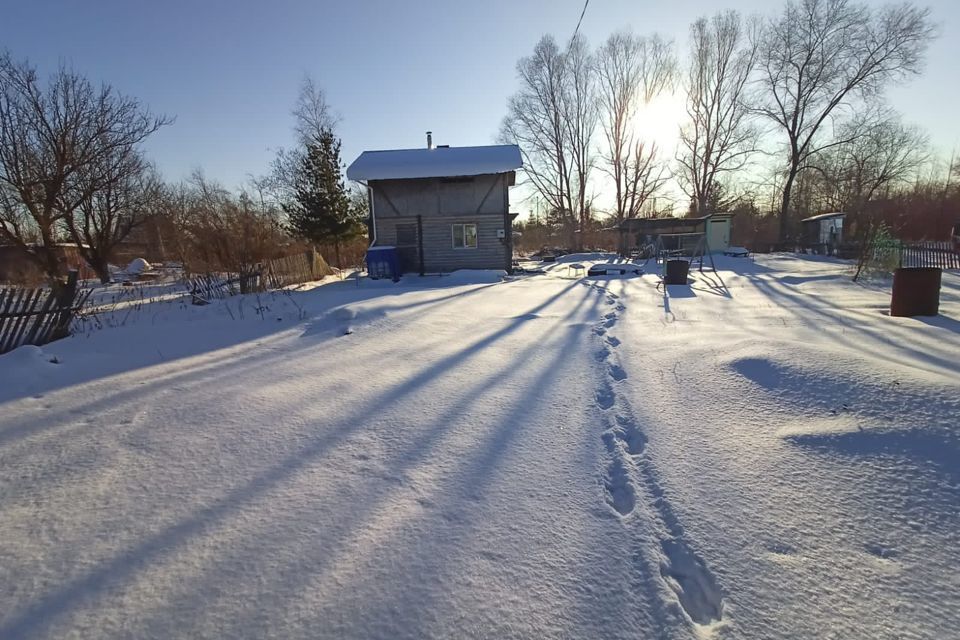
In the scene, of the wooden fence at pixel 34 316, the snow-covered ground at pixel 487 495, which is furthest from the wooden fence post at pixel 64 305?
the snow-covered ground at pixel 487 495

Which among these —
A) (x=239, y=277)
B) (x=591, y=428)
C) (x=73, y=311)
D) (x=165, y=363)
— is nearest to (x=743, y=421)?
(x=591, y=428)

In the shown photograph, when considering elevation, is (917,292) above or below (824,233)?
below

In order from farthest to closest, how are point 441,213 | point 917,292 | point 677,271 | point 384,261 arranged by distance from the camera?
point 441,213, point 384,261, point 677,271, point 917,292

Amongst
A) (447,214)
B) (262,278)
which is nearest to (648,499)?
(262,278)

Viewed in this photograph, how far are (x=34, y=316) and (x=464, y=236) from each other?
13.2 meters

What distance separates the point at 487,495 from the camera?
7.07ft

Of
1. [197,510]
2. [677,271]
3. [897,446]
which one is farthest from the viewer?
[677,271]

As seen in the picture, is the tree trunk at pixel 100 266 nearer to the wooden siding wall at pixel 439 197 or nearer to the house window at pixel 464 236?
the wooden siding wall at pixel 439 197

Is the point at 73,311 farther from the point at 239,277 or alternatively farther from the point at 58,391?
the point at 239,277

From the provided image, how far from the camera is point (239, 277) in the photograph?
11492 mm

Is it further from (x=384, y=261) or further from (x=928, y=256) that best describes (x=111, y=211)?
(x=928, y=256)

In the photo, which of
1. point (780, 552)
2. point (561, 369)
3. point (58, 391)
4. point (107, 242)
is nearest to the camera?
point (780, 552)

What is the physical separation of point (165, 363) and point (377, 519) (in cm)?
417

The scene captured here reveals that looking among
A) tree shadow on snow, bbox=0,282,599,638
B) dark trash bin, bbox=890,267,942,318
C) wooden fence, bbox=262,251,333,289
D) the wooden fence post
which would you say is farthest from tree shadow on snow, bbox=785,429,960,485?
wooden fence, bbox=262,251,333,289
